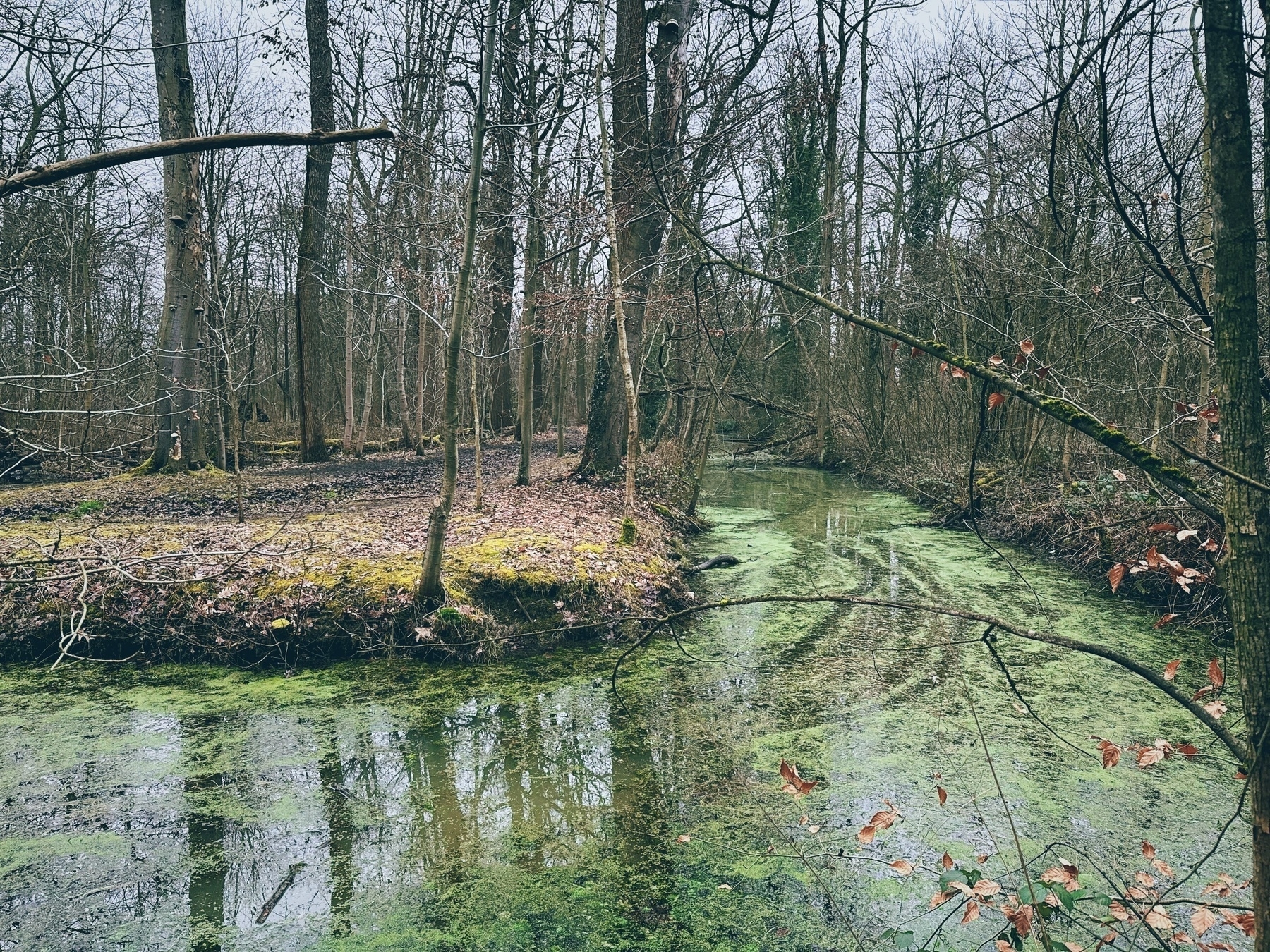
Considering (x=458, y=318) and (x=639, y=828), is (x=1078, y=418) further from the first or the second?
(x=458, y=318)

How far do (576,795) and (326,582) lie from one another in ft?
8.79

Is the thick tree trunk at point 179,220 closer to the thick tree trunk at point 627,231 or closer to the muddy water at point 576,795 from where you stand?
the thick tree trunk at point 627,231

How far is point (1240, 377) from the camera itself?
118 centimetres

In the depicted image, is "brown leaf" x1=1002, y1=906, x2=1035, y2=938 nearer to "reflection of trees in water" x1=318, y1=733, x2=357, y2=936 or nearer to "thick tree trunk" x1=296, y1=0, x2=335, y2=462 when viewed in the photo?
"reflection of trees in water" x1=318, y1=733, x2=357, y2=936

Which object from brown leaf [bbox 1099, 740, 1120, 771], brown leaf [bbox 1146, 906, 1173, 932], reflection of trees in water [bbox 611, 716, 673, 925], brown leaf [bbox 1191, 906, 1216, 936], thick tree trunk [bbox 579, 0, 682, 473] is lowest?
reflection of trees in water [bbox 611, 716, 673, 925]

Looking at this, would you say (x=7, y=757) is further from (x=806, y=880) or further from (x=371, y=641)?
(x=806, y=880)

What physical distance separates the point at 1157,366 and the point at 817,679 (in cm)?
595

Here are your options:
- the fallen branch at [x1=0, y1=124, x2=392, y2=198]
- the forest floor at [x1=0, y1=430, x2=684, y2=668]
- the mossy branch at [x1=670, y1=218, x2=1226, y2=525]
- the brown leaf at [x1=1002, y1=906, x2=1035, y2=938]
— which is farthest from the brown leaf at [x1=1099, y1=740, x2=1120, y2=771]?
the forest floor at [x1=0, y1=430, x2=684, y2=668]

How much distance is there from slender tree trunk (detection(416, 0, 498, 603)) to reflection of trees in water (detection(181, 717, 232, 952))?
1575 mm

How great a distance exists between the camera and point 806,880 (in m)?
3.12

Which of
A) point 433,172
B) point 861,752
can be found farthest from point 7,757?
point 433,172

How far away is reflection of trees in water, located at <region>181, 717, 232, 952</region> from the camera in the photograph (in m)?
2.85

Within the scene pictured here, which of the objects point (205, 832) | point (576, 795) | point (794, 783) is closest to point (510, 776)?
point (576, 795)

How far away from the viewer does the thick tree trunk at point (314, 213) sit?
12.3m
